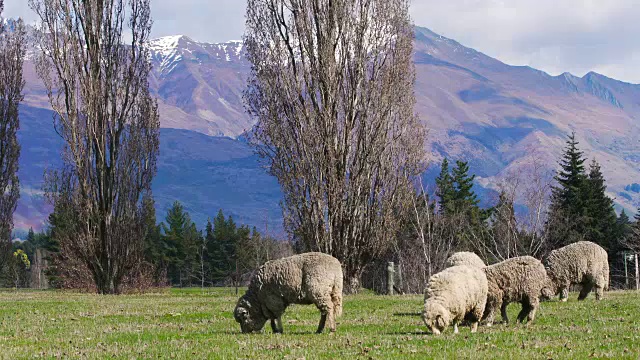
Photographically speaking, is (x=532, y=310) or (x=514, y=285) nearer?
(x=514, y=285)

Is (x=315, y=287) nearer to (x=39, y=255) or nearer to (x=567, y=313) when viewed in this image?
(x=567, y=313)

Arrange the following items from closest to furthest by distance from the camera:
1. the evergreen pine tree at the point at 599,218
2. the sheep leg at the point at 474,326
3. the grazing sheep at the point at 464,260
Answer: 1. the sheep leg at the point at 474,326
2. the grazing sheep at the point at 464,260
3. the evergreen pine tree at the point at 599,218

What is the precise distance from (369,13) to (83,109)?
1385 cm

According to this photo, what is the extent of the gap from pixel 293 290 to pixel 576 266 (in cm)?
900

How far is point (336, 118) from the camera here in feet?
98.5

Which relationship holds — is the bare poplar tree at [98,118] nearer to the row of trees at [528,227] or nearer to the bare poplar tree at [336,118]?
the bare poplar tree at [336,118]

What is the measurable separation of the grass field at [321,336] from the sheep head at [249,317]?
43cm

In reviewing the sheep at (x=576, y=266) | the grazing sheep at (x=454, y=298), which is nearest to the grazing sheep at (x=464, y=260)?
the sheep at (x=576, y=266)

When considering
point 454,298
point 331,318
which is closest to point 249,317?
point 331,318

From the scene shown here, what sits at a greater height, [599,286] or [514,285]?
[514,285]

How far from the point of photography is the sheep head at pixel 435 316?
13406 millimetres

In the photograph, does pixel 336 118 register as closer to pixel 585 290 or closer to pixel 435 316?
pixel 585 290

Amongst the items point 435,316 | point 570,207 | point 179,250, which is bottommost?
point 179,250

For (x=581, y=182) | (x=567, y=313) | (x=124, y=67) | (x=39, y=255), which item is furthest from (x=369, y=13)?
(x=39, y=255)
